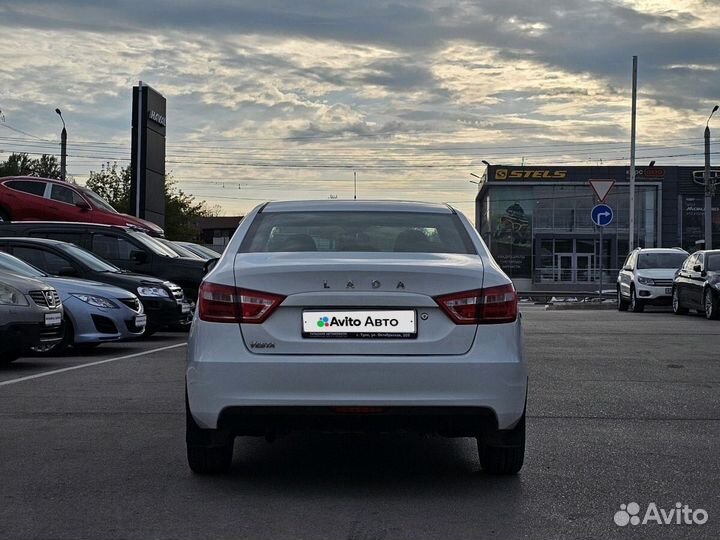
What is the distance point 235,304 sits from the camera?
18.4 ft

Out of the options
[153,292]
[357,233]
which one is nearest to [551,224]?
[153,292]

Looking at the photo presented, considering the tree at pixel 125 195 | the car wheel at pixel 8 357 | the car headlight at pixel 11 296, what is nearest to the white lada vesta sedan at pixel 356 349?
the car headlight at pixel 11 296

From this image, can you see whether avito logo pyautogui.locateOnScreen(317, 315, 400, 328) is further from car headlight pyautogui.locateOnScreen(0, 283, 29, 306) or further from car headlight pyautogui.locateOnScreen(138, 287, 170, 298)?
car headlight pyautogui.locateOnScreen(138, 287, 170, 298)

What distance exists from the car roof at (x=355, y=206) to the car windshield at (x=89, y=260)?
9.58 meters

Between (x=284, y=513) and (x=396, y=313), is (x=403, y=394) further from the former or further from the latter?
(x=284, y=513)

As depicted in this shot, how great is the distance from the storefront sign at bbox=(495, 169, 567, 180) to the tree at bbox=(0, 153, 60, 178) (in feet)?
113

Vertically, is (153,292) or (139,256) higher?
(139,256)

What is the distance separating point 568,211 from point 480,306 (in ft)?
253

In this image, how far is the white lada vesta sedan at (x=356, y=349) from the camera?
545 cm

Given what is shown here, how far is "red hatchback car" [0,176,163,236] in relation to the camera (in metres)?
27.0

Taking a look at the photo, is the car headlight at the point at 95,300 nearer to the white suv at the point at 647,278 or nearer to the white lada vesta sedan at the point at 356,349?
the white lada vesta sedan at the point at 356,349

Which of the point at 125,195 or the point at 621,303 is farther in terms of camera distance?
the point at 125,195

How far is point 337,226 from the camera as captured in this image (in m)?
6.43

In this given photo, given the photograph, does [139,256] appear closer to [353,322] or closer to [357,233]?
[357,233]
